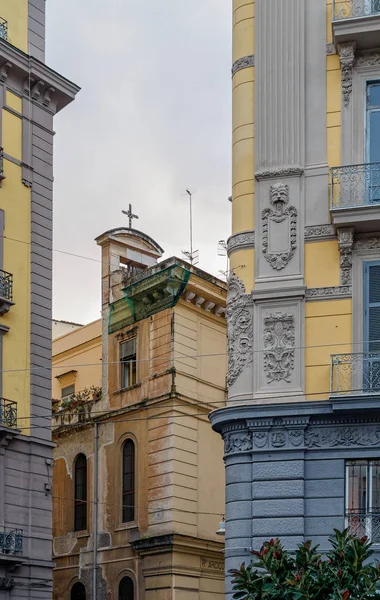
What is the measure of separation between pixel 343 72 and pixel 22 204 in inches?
507

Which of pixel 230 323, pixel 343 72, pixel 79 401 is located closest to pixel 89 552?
pixel 79 401

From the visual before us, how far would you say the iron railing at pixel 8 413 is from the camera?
3209 centimetres

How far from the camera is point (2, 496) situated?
104ft

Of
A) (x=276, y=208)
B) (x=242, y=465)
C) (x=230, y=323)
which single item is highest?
(x=276, y=208)

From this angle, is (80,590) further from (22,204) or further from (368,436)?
(368,436)

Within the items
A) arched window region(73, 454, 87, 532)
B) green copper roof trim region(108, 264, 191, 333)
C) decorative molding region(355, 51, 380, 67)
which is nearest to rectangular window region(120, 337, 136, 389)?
green copper roof trim region(108, 264, 191, 333)

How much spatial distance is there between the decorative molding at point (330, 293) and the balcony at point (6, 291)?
1151 centimetres

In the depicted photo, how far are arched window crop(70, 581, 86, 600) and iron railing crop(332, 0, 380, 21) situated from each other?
78.1 feet

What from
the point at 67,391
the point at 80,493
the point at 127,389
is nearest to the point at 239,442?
the point at 127,389

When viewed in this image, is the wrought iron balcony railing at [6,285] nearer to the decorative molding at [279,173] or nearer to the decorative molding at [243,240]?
the decorative molding at [243,240]

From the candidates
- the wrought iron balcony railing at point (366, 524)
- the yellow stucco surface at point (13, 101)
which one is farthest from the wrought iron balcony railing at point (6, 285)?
the wrought iron balcony railing at point (366, 524)

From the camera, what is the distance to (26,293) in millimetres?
34094

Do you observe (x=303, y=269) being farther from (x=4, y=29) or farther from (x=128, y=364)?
(x=128, y=364)

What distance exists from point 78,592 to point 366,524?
2187 centimetres
